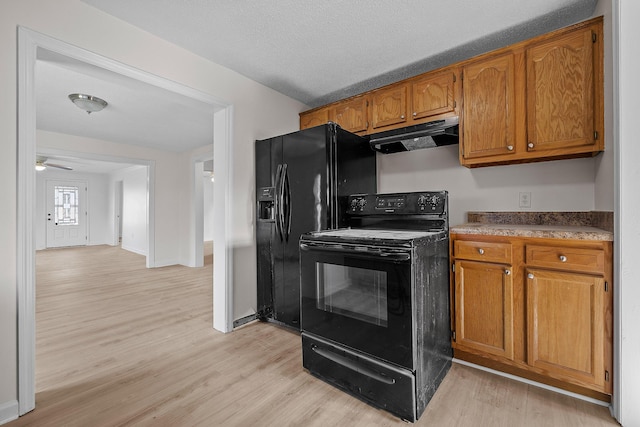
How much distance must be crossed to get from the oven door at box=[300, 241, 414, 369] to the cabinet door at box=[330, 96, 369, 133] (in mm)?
1500

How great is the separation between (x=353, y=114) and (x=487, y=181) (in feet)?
4.61

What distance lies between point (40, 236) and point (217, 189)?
9034mm

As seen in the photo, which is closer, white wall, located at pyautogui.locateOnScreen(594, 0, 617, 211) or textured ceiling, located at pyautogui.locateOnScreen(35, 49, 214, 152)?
white wall, located at pyautogui.locateOnScreen(594, 0, 617, 211)

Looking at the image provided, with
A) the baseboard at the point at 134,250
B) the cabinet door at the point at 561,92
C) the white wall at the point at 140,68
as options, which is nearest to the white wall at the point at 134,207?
the baseboard at the point at 134,250

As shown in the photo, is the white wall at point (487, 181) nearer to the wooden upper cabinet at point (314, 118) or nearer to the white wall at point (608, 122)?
the white wall at point (608, 122)

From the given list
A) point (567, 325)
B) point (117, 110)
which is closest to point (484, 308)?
point (567, 325)

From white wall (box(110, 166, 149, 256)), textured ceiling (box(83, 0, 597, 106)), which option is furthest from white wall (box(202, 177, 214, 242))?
textured ceiling (box(83, 0, 597, 106))

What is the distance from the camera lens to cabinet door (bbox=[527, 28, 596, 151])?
70.9 inches

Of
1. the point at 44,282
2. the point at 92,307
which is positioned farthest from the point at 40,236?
the point at 92,307

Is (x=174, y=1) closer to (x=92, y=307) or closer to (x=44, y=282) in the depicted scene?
(x=92, y=307)

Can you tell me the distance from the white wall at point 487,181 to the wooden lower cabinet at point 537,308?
2.21 feet

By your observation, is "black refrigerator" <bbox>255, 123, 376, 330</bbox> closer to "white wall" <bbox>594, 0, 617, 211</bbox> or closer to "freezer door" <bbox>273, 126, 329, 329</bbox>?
"freezer door" <bbox>273, 126, 329, 329</bbox>

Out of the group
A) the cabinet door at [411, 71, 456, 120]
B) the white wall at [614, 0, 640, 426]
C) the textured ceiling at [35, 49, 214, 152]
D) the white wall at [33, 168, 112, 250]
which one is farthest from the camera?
the white wall at [33, 168, 112, 250]

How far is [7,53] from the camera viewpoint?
1.54m
